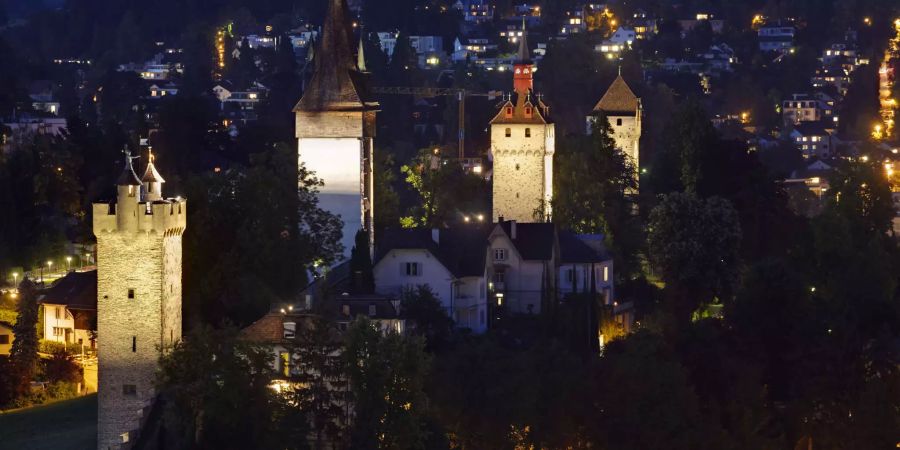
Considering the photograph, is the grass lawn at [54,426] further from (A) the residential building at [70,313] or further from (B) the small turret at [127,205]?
(B) the small turret at [127,205]

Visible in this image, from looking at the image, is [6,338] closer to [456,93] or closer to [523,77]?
[523,77]

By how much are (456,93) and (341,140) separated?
67.4 meters

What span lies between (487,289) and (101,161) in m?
26.6

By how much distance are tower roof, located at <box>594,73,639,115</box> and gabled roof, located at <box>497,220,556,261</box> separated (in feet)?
76.9

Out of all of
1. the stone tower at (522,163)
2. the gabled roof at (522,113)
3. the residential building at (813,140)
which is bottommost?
the stone tower at (522,163)

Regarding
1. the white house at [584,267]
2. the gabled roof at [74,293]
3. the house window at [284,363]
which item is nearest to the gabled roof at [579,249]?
the white house at [584,267]

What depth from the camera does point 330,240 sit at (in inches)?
3076

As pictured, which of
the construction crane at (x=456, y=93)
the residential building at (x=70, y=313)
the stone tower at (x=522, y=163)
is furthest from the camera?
the construction crane at (x=456, y=93)

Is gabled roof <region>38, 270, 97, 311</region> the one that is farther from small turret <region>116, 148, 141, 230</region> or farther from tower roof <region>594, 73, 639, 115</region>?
tower roof <region>594, 73, 639, 115</region>

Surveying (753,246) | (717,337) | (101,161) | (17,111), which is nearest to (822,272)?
(753,246)

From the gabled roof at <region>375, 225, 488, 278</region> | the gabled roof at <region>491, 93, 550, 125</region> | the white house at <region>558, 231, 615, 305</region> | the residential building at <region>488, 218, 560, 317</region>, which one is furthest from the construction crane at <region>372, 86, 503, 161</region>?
the gabled roof at <region>375, 225, 488, 278</region>

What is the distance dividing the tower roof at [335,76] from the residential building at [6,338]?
1206cm

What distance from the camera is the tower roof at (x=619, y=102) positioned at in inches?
4028

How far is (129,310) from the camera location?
6309 cm
